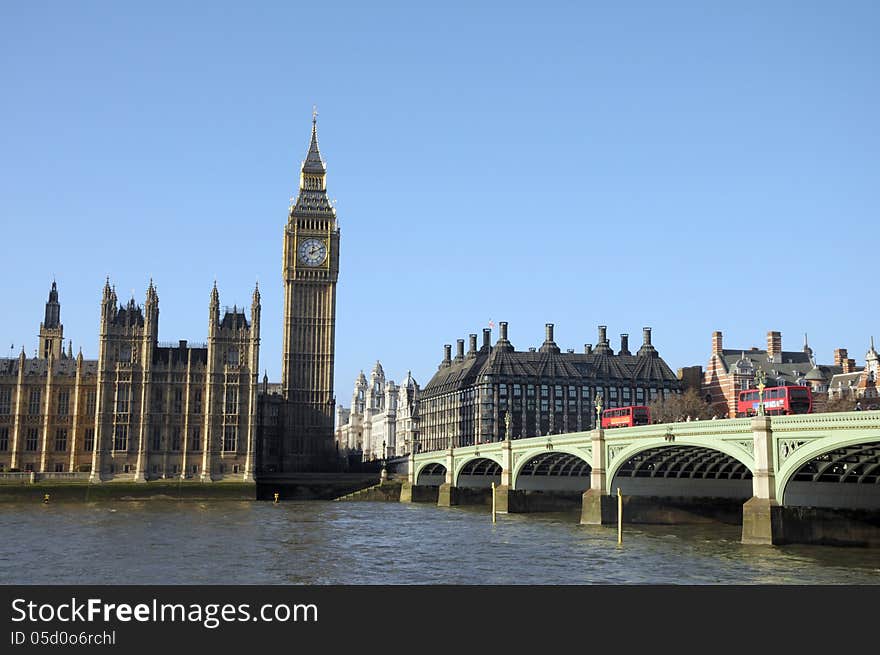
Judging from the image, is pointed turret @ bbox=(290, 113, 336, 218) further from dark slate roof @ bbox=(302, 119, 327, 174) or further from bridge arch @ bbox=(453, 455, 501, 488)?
bridge arch @ bbox=(453, 455, 501, 488)

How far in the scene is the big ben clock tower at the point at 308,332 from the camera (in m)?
147

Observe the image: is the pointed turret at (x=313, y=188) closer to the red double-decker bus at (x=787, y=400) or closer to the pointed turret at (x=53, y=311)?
the pointed turret at (x=53, y=311)

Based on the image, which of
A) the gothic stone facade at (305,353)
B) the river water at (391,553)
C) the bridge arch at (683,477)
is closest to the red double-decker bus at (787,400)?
the river water at (391,553)

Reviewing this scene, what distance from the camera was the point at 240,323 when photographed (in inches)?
5217

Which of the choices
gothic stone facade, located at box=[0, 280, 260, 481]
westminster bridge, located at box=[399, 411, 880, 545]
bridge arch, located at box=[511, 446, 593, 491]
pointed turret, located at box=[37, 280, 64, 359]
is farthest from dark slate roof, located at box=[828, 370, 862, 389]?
pointed turret, located at box=[37, 280, 64, 359]

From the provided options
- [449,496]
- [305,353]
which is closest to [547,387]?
[305,353]

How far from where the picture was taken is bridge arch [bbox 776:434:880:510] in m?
54.0

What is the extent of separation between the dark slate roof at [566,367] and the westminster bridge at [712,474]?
128 ft

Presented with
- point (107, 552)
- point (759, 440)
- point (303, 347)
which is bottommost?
point (107, 552)

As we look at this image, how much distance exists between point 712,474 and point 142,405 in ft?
239

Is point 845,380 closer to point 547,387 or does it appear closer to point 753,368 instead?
point 753,368
